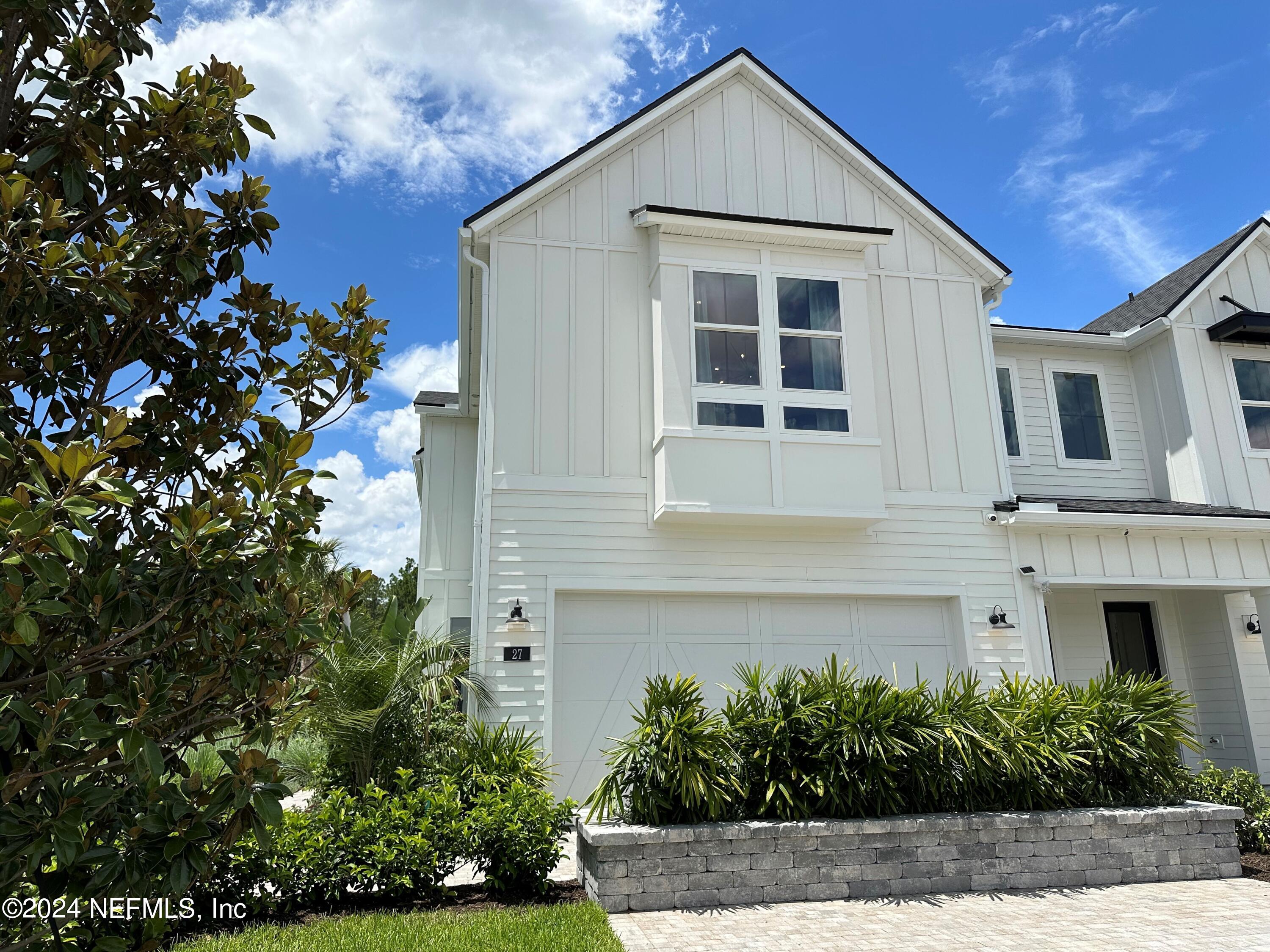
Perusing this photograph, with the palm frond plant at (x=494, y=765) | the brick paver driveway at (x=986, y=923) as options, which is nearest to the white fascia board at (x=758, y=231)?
the palm frond plant at (x=494, y=765)

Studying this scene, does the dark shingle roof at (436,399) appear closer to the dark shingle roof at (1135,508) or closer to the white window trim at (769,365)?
the white window trim at (769,365)

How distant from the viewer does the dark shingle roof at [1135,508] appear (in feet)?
35.4

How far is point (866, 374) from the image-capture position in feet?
34.4

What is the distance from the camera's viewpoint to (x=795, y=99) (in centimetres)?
1156

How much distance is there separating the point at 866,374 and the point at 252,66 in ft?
27.4

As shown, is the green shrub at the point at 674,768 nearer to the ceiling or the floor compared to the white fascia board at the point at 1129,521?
nearer to the floor

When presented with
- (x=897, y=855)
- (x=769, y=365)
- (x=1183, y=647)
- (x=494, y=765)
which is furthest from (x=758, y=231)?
(x=1183, y=647)

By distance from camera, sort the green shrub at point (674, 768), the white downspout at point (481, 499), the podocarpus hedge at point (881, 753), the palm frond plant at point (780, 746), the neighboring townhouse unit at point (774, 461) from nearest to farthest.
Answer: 1. the green shrub at point (674, 768)
2. the podocarpus hedge at point (881, 753)
3. the palm frond plant at point (780, 746)
4. the white downspout at point (481, 499)
5. the neighboring townhouse unit at point (774, 461)

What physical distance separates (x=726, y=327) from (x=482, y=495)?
12.2 ft

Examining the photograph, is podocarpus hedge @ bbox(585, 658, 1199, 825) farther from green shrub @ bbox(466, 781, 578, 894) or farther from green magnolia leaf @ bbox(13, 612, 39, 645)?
green magnolia leaf @ bbox(13, 612, 39, 645)

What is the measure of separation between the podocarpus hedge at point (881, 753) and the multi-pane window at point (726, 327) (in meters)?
4.06

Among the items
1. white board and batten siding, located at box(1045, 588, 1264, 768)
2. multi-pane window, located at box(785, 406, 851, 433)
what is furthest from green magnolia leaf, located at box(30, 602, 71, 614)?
white board and batten siding, located at box(1045, 588, 1264, 768)

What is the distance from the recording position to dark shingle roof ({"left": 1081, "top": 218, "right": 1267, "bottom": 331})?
12891 millimetres

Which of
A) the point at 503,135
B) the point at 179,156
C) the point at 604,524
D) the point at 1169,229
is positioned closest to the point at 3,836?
the point at 179,156
